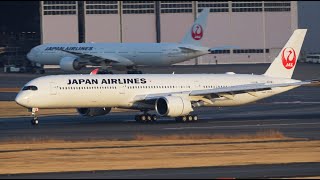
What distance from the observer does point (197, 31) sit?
117062mm

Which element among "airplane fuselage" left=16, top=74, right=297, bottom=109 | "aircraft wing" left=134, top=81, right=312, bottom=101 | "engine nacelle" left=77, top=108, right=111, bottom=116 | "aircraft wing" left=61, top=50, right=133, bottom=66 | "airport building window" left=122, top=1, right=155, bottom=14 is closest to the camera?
"airplane fuselage" left=16, top=74, right=297, bottom=109

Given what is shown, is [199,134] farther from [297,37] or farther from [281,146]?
[297,37]

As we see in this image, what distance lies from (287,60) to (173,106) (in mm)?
11295

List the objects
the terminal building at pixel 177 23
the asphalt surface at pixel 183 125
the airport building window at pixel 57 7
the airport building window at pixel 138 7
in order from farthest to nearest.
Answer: the airport building window at pixel 138 7
the terminal building at pixel 177 23
the airport building window at pixel 57 7
the asphalt surface at pixel 183 125

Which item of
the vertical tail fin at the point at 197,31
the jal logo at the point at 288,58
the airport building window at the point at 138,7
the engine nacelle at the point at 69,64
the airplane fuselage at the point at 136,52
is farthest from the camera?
the airport building window at the point at 138,7

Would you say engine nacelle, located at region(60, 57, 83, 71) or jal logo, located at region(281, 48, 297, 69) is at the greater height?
jal logo, located at region(281, 48, 297, 69)

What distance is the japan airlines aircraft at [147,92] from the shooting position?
2232 inches

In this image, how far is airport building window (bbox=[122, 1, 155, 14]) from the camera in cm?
13688

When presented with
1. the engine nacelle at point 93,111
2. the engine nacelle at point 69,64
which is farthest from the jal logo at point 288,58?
the engine nacelle at point 69,64

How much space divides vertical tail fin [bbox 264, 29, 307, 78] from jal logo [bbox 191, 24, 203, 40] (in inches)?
2063

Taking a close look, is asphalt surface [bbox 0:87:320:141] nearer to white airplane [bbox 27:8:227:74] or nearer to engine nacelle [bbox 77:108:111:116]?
engine nacelle [bbox 77:108:111:116]

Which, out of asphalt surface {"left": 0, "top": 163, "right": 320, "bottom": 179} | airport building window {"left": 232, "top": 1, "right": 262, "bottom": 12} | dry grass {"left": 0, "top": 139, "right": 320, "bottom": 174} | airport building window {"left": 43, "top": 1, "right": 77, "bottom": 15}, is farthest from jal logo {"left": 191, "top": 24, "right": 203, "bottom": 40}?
asphalt surface {"left": 0, "top": 163, "right": 320, "bottom": 179}

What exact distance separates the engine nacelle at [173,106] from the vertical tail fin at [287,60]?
27.9 feet

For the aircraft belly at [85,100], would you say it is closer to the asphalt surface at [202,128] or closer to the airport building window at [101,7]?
the asphalt surface at [202,128]
